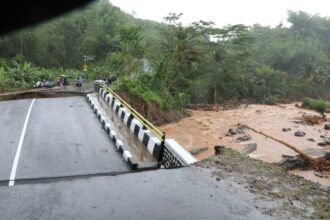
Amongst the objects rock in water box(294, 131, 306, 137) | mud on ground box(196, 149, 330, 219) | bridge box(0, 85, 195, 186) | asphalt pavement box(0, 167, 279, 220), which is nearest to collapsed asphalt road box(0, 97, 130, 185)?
bridge box(0, 85, 195, 186)

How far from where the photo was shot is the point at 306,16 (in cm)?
7156

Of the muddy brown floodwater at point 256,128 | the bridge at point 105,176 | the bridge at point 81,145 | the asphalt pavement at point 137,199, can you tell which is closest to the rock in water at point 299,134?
the muddy brown floodwater at point 256,128

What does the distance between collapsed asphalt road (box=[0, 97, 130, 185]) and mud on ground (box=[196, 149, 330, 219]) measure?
1.93 metres

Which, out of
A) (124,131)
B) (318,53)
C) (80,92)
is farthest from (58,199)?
(318,53)

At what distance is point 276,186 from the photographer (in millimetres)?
6957

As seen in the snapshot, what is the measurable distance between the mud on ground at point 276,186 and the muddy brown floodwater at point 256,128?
6.80 meters

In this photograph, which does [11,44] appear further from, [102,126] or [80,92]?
[102,126]

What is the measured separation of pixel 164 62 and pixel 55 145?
70.9ft

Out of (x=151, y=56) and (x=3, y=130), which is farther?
(x=151, y=56)

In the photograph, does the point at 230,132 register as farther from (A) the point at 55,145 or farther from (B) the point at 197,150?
(A) the point at 55,145

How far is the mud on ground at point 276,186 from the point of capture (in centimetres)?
598

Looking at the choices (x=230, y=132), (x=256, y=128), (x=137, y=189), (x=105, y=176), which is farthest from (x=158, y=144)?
(x=256, y=128)

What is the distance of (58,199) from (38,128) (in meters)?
6.14

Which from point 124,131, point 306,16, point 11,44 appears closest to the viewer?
point 124,131
